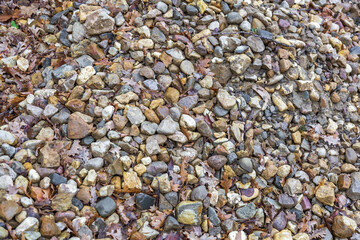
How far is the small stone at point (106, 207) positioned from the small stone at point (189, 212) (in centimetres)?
64

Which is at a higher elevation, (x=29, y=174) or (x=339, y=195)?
(x=29, y=174)

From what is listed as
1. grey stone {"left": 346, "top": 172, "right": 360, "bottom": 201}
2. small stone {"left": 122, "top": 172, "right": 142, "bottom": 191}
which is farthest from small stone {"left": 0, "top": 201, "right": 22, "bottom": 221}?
grey stone {"left": 346, "top": 172, "right": 360, "bottom": 201}

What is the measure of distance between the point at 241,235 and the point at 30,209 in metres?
2.05

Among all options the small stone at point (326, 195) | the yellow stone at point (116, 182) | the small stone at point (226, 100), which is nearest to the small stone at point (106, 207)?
the yellow stone at point (116, 182)

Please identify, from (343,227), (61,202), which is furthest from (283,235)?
(61,202)

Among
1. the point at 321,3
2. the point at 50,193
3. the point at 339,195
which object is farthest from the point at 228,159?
the point at 321,3

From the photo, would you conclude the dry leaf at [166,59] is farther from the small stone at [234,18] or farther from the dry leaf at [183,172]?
the dry leaf at [183,172]

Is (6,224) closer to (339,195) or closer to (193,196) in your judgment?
(193,196)

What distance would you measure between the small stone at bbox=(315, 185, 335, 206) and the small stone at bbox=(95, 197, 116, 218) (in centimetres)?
230

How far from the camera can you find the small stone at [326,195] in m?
3.63

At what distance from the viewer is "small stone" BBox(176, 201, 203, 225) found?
10.4ft

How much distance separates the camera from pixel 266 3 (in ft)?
15.6

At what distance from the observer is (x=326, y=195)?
143 inches

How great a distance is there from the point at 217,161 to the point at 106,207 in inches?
49.8
